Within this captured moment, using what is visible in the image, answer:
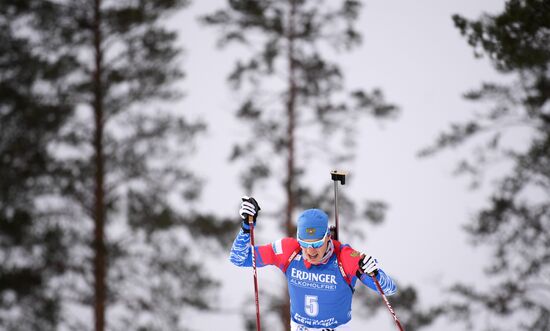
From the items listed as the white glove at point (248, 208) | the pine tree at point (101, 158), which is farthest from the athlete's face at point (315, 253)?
the pine tree at point (101, 158)

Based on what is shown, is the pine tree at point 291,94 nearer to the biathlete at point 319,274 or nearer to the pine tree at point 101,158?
the pine tree at point 101,158

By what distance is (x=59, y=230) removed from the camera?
947 centimetres

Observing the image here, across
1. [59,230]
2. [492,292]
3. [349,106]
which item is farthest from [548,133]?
[59,230]

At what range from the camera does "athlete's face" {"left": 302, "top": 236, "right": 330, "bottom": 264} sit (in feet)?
17.8

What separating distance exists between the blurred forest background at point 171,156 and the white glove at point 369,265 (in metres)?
4.68

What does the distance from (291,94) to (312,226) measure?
6.44 metres

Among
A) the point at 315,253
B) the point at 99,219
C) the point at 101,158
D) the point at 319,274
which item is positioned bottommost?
the point at 319,274

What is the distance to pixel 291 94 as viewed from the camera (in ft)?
37.1

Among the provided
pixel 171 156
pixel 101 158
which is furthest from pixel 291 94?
pixel 101 158

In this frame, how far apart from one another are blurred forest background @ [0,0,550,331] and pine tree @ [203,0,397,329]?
0.03 metres

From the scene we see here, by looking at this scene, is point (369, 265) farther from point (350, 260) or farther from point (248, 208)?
point (248, 208)

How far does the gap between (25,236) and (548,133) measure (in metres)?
9.58

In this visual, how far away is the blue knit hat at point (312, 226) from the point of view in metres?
5.24

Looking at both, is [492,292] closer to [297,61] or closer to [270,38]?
[297,61]
